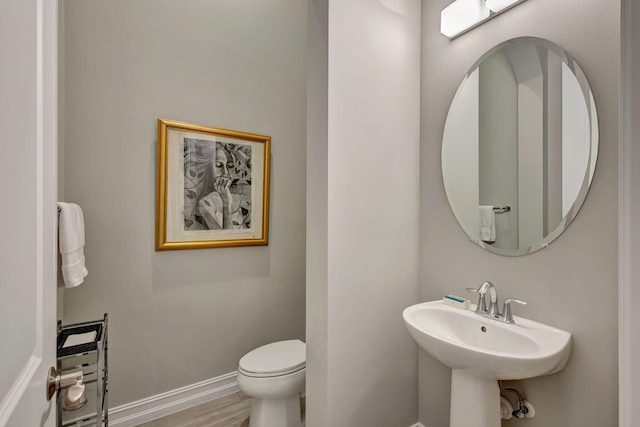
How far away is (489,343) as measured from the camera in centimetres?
125

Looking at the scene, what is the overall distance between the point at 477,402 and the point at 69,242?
175 centimetres

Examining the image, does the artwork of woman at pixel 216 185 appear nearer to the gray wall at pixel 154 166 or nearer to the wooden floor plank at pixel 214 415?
the gray wall at pixel 154 166

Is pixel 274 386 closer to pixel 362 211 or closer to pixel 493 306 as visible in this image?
pixel 362 211

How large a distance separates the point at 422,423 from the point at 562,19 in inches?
77.4

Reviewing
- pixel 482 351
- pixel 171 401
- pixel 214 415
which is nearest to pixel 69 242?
pixel 171 401

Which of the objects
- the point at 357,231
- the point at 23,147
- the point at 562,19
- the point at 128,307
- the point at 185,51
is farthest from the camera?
the point at 185,51

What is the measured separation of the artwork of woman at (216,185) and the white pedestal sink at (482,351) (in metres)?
1.37

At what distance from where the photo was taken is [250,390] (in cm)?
161

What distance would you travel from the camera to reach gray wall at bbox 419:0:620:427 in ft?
3.44

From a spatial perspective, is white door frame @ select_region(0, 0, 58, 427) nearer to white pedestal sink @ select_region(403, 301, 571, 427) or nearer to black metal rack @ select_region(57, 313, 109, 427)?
black metal rack @ select_region(57, 313, 109, 427)

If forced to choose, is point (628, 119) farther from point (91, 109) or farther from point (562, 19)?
point (91, 109)

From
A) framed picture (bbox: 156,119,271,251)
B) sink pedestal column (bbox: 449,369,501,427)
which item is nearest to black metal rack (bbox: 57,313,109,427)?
framed picture (bbox: 156,119,271,251)

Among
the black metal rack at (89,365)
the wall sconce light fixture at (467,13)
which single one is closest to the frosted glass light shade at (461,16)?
the wall sconce light fixture at (467,13)

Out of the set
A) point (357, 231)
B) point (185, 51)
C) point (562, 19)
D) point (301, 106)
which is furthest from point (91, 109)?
point (562, 19)
